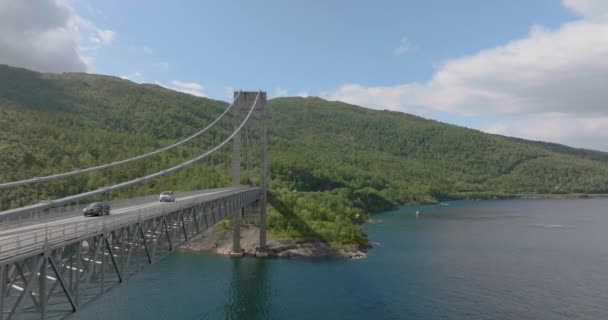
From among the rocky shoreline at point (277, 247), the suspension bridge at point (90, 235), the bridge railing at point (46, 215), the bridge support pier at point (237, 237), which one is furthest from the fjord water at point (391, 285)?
the bridge railing at point (46, 215)

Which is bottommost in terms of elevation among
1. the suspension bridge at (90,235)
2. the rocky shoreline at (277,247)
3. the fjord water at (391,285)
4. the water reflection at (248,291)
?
the water reflection at (248,291)

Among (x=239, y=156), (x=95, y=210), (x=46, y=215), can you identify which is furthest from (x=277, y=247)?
(x=46, y=215)

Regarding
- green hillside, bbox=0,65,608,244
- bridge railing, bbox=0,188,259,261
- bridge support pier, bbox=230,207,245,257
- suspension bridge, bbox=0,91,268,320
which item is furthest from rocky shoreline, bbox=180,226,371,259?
bridge railing, bbox=0,188,259,261

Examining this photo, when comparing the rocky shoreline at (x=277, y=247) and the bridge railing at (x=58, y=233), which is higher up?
the bridge railing at (x=58, y=233)

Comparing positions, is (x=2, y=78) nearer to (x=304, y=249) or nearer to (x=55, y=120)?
(x=55, y=120)

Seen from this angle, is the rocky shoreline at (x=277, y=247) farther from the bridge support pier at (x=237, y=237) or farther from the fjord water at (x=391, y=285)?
the fjord water at (x=391, y=285)

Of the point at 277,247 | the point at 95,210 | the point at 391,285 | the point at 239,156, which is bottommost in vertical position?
the point at 391,285

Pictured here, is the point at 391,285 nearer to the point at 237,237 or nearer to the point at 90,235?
the point at 237,237
